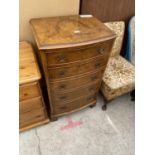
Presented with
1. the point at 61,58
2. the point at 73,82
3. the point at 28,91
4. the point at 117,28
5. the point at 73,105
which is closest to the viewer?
the point at 61,58

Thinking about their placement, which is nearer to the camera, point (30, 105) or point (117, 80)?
point (30, 105)

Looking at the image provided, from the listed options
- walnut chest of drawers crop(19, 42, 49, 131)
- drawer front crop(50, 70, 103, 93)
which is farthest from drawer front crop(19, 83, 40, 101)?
drawer front crop(50, 70, 103, 93)

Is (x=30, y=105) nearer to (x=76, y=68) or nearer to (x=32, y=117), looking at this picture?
(x=32, y=117)

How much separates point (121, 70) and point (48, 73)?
92cm

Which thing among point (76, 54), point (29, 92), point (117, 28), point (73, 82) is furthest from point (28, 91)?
point (117, 28)

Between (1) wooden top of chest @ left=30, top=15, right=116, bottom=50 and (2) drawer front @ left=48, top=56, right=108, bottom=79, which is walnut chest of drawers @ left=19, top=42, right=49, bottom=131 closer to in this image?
(2) drawer front @ left=48, top=56, right=108, bottom=79

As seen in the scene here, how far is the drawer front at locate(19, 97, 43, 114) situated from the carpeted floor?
35cm

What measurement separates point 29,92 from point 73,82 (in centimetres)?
37

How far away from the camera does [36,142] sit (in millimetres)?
1542

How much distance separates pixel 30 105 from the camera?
1.38 m

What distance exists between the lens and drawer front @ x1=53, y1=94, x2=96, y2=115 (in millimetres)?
1554
